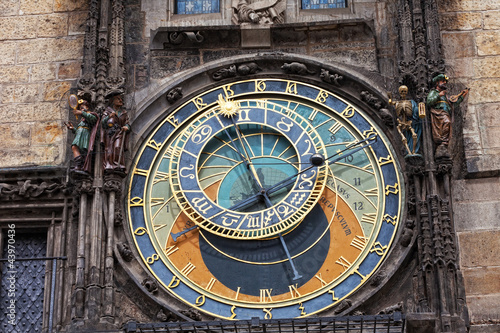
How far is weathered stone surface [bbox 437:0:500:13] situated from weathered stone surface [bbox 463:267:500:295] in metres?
3.16

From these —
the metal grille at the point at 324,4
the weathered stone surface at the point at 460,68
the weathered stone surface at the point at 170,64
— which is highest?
the metal grille at the point at 324,4

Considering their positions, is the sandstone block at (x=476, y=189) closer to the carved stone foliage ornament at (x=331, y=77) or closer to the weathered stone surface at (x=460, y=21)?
the carved stone foliage ornament at (x=331, y=77)

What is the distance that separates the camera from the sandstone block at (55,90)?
1375cm

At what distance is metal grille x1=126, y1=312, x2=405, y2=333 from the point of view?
11500 millimetres

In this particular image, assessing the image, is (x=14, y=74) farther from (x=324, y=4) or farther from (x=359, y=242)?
(x=359, y=242)

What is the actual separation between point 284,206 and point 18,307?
9.63 feet

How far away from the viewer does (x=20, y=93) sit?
45.3 feet

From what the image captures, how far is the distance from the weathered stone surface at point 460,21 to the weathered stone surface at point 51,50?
4.05m

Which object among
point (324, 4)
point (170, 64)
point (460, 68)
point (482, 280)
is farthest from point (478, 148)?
point (170, 64)

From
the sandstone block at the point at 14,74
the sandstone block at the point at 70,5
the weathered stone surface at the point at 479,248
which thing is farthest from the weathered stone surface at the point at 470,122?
the sandstone block at the point at 14,74

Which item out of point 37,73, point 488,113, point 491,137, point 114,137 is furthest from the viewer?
point 37,73

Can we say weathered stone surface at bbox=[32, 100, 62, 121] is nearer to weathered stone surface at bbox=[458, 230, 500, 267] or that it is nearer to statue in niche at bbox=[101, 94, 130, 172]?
statue in niche at bbox=[101, 94, 130, 172]

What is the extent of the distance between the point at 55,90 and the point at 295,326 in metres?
4.03

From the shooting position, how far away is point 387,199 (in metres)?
12.7
